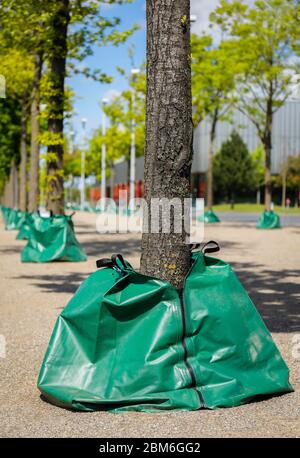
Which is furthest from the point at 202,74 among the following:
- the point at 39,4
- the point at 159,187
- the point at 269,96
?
the point at 159,187

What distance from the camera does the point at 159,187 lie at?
5297 millimetres

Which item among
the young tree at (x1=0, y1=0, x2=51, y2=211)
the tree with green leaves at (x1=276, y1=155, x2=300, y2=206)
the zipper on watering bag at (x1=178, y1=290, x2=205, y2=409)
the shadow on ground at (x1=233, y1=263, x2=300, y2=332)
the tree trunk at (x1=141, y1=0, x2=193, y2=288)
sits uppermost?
the young tree at (x1=0, y1=0, x2=51, y2=211)

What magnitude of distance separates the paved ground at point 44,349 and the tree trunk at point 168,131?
43.7 inches

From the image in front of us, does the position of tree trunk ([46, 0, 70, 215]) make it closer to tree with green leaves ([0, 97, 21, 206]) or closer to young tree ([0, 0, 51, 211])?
young tree ([0, 0, 51, 211])

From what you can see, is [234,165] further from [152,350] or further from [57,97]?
[152,350]

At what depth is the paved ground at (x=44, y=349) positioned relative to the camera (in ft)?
13.9

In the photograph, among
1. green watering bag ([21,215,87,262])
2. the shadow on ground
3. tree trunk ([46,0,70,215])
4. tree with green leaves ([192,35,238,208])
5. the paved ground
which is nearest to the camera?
the paved ground

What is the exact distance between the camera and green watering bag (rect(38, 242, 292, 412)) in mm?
4637

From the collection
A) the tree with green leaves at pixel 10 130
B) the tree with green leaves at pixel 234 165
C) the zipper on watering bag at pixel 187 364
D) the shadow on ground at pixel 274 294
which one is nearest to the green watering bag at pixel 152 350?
the zipper on watering bag at pixel 187 364

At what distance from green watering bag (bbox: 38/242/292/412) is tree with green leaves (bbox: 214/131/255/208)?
7553 cm

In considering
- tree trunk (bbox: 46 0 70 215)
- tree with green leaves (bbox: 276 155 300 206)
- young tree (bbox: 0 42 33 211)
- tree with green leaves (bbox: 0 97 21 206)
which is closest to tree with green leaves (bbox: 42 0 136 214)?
tree trunk (bbox: 46 0 70 215)

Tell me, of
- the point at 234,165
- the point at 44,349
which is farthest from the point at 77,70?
the point at 234,165

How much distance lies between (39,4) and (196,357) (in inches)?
533
